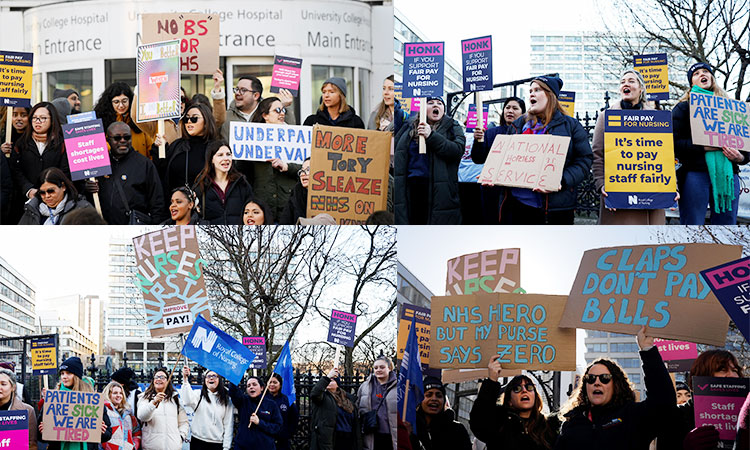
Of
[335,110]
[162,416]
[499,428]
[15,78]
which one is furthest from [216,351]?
[15,78]

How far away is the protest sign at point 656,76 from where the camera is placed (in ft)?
30.5

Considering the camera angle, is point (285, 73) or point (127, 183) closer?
point (127, 183)

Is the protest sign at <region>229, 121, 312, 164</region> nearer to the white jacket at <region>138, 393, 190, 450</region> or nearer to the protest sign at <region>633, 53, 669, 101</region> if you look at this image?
the white jacket at <region>138, 393, 190, 450</region>

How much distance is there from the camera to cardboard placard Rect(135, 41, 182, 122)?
943 centimetres

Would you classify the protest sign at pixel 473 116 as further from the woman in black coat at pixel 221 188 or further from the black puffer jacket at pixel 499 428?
the black puffer jacket at pixel 499 428

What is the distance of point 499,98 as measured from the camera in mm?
9578

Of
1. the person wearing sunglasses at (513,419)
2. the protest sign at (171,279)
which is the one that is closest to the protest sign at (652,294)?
the person wearing sunglasses at (513,419)

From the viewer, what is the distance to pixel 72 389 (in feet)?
30.8

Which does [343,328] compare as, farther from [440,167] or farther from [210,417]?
[440,167]

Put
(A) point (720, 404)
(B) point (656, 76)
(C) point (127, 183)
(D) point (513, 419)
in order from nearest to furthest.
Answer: (A) point (720, 404)
(D) point (513, 419)
(B) point (656, 76)
(C) point (127, 183)

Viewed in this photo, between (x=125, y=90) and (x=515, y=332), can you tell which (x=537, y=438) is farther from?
(x=125, y=90)

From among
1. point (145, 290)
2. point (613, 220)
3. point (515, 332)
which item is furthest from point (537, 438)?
point (145, 290)

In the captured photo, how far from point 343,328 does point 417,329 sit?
35.9 inches

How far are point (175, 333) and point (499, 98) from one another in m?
3.40
